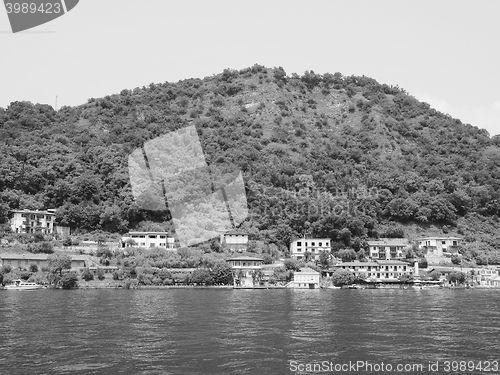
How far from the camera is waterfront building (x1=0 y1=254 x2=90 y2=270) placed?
5600cm

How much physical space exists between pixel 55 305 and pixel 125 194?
129 ft

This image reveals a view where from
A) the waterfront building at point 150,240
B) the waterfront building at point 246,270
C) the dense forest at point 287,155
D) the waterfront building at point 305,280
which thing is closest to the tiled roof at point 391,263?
the dense forest at point 287,155

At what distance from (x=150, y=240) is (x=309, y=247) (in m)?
19.2

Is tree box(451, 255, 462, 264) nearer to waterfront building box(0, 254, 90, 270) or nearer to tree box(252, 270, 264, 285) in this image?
tree box(252, 270, 264, 285)

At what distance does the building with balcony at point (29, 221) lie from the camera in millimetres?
67438

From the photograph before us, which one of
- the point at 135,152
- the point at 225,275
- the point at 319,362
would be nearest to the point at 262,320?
the point at 319,362

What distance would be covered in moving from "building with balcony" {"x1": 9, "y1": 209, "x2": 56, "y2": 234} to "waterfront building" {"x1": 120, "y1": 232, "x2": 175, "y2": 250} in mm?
10113

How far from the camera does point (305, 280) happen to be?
188ft

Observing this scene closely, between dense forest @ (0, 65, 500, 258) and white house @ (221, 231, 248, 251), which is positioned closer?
white house @ (221, 231, 248, 251)

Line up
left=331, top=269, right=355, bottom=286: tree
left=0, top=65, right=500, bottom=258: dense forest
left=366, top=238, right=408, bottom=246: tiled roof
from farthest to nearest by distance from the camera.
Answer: left=0, top=65, right=500, bottom=258: dense forest → left=366, top=238, right=408, bottom=246: tiled roof → left=331, top=269, right=355, bottom=286: tree

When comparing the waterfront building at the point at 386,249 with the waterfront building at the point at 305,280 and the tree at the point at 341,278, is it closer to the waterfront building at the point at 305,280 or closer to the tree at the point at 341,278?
the tree at the point at 341,278

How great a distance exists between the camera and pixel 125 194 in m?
73.7

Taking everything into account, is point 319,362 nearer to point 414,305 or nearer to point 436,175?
point 414,305

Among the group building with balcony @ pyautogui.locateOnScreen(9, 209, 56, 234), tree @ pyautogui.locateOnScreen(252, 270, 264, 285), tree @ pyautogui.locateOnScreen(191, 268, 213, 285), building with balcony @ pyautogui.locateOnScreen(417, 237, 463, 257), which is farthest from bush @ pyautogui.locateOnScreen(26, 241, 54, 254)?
building with balcony @ pyautogui.locateOnScreen(417, 237, 463, 257)
